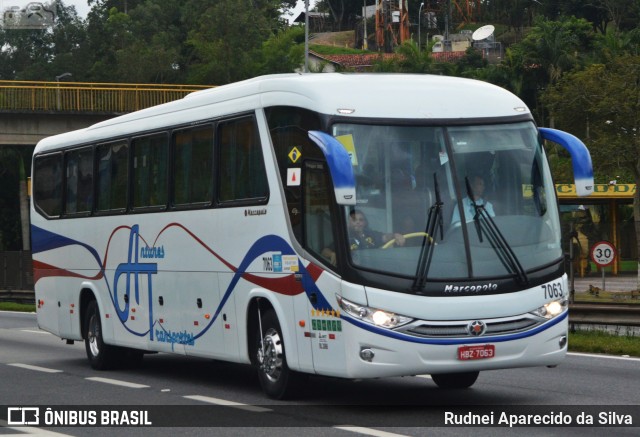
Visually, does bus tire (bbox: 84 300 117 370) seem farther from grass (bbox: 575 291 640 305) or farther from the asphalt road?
grass (bbox: 575 291 640 305)

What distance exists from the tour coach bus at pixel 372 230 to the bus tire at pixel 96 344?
297 cm

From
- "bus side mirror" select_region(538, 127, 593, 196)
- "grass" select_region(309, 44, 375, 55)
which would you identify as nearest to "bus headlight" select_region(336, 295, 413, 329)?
"bus side mirror" select_region(538, 127, 593, 196)

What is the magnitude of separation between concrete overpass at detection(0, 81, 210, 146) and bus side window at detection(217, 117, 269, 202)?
113 feet

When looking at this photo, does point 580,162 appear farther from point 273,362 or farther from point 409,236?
point 273,362

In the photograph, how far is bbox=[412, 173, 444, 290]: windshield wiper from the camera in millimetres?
12094

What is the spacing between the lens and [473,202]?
12492mm

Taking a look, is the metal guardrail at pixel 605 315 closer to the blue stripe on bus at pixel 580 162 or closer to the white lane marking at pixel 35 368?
the white lane marking at pixel 35 368

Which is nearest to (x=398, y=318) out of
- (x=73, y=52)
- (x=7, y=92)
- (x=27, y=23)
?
A: (x=7, y=92)

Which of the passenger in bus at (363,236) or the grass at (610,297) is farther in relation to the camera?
the grass at (610,297)

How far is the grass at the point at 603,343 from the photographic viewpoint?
19.3 meters

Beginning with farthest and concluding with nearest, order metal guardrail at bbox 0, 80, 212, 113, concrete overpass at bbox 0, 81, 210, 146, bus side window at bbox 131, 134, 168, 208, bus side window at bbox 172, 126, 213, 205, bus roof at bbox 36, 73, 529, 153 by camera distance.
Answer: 1. metal guardrail at bbox 0, 80, 212, 113
2. concrete overpass at bbox 0, 81, 210, 146
3. bus side window at bbox 131, 134, 168, 208
4. bus side window at bbox 172, 126, 213, 205
5. bus roof at bbox 36, 73, 529, 153

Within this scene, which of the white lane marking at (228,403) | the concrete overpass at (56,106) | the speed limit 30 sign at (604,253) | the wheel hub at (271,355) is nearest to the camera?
the white lane marking at (228,403)

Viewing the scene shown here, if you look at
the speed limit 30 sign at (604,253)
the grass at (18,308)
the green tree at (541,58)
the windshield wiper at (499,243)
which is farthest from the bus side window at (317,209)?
the green tree at (541,58)

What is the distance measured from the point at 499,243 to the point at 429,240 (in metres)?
0.65
